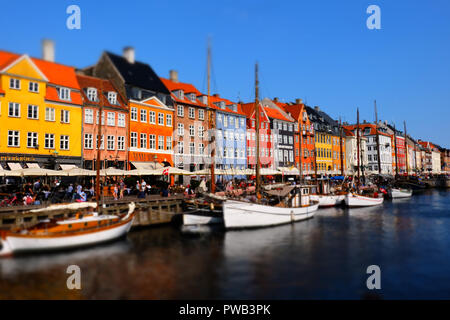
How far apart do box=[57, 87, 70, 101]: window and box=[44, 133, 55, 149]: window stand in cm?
421

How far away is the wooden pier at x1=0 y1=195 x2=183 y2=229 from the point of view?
22447 millimetres

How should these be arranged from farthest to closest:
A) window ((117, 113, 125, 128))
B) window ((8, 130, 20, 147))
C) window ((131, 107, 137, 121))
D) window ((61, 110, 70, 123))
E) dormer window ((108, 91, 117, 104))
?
window ((131, 107, 137, 121)) → window ((117, 113, 125, 128)) → dormer window ((108, 91, 117, 104)) → window ((61, 110, 70, 123)) → window ((8, 130, 20, 147))

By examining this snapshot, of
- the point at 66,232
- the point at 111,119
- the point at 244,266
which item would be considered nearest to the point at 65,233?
the point at 66,232

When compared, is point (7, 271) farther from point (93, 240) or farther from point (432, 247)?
point (432, 247)

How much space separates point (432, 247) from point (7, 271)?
74.4 feet

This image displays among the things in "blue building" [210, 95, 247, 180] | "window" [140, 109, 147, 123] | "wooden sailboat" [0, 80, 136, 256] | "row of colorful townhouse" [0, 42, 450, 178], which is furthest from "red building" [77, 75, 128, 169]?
"wooden sailboat" [0, 80, 136, 256]

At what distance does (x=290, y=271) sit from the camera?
16.8m

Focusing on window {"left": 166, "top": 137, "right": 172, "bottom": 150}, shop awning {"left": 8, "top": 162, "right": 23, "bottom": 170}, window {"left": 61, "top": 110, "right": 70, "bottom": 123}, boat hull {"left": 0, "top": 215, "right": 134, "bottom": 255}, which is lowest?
boat hull {"left": 0, "top": 215, "right": 134, "bottom": 255}

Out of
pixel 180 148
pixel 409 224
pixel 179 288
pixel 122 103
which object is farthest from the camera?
pixel 180 148

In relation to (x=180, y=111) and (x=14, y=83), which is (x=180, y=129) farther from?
(x=14, y=83)

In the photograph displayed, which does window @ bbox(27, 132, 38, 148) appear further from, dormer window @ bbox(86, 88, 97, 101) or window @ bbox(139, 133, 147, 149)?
window @ bbox(139, 133, 147, 149)

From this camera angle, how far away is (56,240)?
19047 mm

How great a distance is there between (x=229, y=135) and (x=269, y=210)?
32.6 m

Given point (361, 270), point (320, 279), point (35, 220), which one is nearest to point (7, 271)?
point (35, 220)
